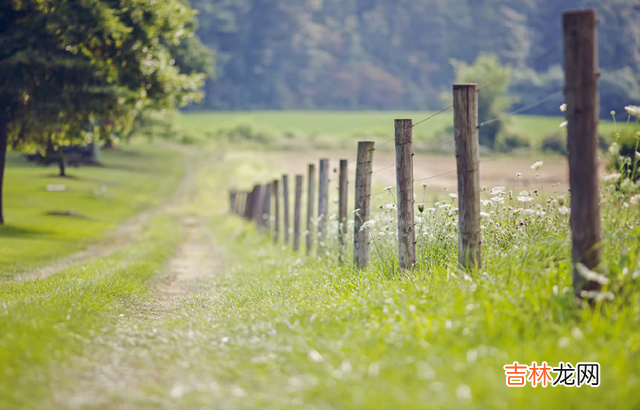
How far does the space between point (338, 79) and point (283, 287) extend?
13799 cm

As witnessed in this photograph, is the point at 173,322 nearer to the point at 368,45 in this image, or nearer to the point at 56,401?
the point at 56,401

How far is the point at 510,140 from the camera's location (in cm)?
6975

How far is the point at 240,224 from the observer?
26.9 meters

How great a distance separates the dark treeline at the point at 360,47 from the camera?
13325cm

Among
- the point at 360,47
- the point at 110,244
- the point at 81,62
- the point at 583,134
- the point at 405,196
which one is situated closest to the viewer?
the point at 583,134

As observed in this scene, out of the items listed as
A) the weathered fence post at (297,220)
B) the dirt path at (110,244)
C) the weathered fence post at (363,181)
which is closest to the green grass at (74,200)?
the dirt path at (110,244)

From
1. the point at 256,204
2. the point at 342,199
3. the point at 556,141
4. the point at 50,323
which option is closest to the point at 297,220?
the point at 342,199

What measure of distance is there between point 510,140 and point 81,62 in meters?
61.7

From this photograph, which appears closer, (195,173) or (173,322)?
(173,322)

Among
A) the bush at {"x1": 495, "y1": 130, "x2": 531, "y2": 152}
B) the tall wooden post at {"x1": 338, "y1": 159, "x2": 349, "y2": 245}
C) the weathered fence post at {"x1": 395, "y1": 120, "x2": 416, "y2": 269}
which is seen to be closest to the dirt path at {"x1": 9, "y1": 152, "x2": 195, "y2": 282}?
the tall wooden post at {"x1": 338, "y1": 159, "x2": 349, "y2": 245}

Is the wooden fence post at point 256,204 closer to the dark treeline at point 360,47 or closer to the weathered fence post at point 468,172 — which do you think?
the weathered fence post at point 468,172

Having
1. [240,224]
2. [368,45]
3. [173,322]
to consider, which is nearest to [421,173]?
[240,224]
